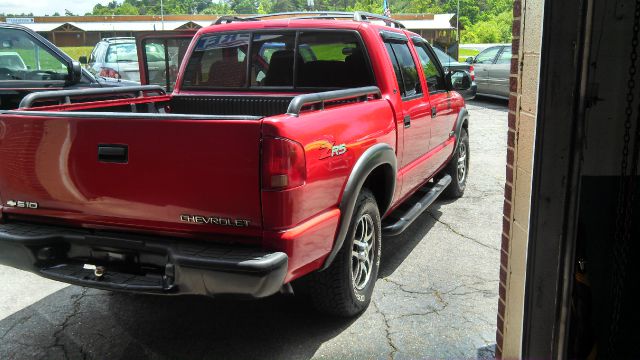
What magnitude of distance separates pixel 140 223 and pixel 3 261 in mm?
921

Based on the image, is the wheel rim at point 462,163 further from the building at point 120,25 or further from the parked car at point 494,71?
the building at point 120,25

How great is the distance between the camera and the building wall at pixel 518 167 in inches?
89.4

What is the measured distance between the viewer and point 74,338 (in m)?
3.48

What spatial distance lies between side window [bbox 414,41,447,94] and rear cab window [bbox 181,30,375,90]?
44.4 inches

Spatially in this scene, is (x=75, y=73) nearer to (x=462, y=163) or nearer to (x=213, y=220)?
(x=462, y=163)

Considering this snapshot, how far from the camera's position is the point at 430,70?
564 centimetres

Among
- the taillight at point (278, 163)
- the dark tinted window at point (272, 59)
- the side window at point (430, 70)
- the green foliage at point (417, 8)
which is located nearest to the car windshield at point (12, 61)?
the dark tinted window at point (272, 59)

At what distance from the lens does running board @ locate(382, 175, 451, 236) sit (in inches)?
169

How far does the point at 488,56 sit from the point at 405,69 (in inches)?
497

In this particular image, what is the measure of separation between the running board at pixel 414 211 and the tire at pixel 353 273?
318 mm

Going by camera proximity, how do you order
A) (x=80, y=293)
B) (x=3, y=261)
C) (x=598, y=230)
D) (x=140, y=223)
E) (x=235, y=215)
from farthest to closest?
(x=80, y=293)
(x=3, y=261)
(x=140, y=223)
(x=235, y=215)
(x=598, y=230)

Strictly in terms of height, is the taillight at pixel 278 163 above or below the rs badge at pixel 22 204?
above

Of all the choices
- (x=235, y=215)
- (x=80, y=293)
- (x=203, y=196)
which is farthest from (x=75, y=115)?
(x=80, y=293)

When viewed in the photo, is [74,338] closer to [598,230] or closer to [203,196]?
[203,196]
